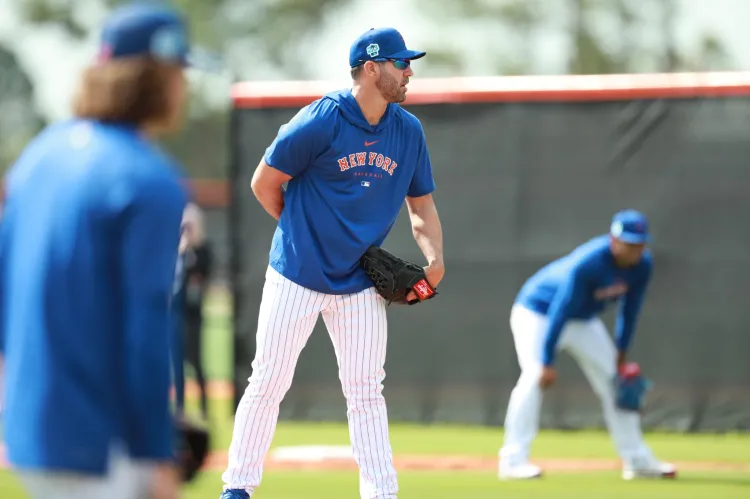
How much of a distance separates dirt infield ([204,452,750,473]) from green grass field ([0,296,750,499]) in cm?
9

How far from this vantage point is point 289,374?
541 centimetres

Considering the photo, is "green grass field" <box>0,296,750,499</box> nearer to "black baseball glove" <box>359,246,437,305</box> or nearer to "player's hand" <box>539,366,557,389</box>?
"player's hand" <box>539,366,557,389</box>

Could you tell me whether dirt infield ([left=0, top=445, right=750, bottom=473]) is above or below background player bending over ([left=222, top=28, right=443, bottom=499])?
below

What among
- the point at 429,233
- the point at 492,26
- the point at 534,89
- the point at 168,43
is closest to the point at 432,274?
the point at 429,233

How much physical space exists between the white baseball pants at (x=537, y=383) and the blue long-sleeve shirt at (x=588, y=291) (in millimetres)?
101

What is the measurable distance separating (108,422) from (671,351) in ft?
27.4

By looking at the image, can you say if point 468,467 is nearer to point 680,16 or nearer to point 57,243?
point 57,243

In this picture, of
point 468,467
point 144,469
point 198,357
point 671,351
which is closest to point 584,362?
point 468,467

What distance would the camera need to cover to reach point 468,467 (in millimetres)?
8430

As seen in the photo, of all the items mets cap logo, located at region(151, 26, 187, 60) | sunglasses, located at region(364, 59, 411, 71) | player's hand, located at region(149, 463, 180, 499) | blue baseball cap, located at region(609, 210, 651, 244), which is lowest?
player's hand, located at region(149, 463, 180, 499)

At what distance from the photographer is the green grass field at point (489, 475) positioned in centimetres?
707

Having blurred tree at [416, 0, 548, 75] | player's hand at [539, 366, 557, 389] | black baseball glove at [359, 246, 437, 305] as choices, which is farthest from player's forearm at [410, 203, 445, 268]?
blurred tree at [416, 0, 548, 75]

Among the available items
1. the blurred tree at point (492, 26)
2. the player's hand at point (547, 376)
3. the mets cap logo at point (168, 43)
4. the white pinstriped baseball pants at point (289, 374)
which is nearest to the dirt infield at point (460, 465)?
the player's hand at point (547, 376)

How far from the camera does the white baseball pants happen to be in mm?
7977
